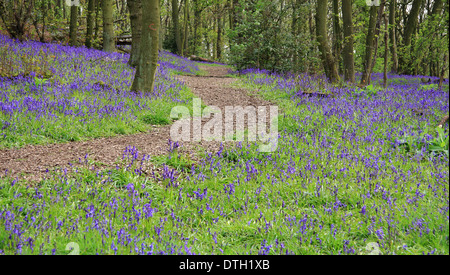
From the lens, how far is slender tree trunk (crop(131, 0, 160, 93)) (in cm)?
844

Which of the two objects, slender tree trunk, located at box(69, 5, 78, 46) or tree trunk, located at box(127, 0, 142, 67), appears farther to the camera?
slender tree trunk, located at box(69, 5, 78, 46)

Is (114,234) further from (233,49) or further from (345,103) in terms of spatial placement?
(233,49)

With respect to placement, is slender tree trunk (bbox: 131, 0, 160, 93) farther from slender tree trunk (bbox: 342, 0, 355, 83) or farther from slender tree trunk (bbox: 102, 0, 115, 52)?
slender tree trunk (bbox: 342, 0, 355, 83)

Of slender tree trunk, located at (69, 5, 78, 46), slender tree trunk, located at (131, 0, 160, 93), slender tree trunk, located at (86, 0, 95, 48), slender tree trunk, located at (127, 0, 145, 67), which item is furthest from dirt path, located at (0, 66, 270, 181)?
slender tree trunk, located at (86, 0, 95, 48)

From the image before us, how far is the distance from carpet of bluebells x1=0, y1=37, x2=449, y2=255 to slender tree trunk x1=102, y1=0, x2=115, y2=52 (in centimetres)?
1149

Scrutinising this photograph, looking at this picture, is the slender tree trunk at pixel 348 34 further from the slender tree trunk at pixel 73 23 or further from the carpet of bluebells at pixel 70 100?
the slender tree trunk at pixel 73 23

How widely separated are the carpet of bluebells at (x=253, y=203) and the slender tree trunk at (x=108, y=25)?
1149 centimetres

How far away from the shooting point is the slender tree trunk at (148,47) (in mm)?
8438

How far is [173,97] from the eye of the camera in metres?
9.62

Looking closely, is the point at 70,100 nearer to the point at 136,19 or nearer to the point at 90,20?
the point at 136,19

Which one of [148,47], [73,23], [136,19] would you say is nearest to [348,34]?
[136,19]

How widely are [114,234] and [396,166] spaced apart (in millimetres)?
3622

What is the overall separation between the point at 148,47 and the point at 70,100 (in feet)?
8.52

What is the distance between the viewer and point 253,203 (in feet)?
12.3
